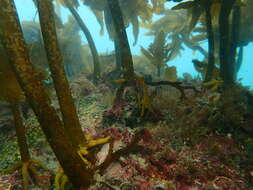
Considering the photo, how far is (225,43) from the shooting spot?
634 centimetres

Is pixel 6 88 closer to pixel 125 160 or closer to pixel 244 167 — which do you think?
pixel 125 160

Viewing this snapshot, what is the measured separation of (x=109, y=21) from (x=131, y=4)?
1.34 m

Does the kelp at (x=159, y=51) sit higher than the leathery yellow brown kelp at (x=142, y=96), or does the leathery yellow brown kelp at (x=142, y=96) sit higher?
the kelp at (x=159, y=51)

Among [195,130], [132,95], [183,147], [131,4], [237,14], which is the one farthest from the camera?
[131,4]

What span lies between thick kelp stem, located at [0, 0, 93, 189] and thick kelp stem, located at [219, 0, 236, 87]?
5484 millimetres

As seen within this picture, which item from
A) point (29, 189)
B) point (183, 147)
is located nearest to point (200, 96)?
point (183, 147)

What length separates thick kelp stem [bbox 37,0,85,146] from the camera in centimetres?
279

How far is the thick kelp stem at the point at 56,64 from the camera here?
2793 mm

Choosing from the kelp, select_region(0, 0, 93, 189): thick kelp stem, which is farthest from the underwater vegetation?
the kelp

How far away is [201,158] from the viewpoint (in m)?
3.63

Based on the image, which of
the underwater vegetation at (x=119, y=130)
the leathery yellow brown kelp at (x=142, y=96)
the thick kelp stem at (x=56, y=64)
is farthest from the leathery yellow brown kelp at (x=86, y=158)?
the leathery yellow brown kelp at (x=142, y=96)

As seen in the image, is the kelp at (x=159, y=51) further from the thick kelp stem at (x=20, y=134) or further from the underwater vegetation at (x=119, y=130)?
the thick kelp stem at (x=20, y=134)

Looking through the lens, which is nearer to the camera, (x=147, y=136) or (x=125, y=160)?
(x=125, y=160)

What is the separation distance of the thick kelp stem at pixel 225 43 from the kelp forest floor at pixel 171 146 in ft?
2.84
